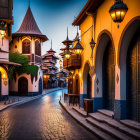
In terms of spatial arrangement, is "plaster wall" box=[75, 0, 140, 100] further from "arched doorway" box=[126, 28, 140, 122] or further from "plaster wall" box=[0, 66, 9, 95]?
"plaster wall" box=[0, 66, 9, 95]

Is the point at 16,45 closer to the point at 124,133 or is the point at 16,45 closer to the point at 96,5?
the point at 96,5

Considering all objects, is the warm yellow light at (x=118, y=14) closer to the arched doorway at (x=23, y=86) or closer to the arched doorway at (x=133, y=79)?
the arched doorway at (x=133, y=79)

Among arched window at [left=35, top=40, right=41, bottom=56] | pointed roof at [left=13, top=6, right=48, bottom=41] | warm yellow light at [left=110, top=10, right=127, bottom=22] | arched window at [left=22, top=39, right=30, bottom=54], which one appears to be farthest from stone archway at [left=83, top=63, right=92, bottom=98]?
arched window at [left=35, top=40, right=41, bottom=56]

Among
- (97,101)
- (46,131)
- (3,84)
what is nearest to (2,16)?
(3,84)

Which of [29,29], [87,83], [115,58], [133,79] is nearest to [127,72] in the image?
[133,79]

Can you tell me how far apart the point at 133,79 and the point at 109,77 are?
3.05 m

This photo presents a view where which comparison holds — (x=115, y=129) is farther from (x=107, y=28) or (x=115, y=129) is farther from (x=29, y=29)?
(x=29, y=29)

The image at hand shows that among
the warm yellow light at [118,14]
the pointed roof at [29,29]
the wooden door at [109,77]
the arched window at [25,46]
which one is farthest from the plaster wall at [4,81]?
the warm yellow light at [118,14]

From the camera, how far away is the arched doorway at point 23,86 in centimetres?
2847

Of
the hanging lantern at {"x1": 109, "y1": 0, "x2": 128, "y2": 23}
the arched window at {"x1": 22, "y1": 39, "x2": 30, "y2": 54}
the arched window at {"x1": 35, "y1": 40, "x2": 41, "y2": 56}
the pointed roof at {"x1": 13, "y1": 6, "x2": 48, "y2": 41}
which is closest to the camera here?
the hanging lantern at {"x1": 109, "y1": 0, "x2": 128, "y2": 23}

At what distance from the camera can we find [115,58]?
29.1 ft

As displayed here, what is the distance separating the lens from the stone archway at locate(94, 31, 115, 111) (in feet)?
36.8

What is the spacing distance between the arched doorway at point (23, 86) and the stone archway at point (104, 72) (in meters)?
18.7

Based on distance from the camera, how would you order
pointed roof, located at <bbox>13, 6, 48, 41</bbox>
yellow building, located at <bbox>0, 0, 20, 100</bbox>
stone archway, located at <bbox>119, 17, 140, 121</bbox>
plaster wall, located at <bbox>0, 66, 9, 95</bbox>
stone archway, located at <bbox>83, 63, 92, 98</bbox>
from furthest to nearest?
pointed roof, located at <bbox>13, 6, 48, 41</bbox>, plaster wall, located at <bbox>0, 66, 9, 95</bbox>, yellow building, located at <bbox>0, 0, 20, 100</bbox>, stone archway, located at <bbox>83, 63, 92, 98</bbox>, stone archway, located at <bbox>119, 17, 140, 121</bbox>
